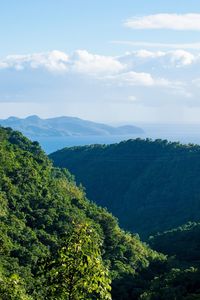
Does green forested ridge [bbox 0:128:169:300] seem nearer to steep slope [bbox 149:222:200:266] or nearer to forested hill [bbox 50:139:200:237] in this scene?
steep slope [bbox 149:222:200:266]

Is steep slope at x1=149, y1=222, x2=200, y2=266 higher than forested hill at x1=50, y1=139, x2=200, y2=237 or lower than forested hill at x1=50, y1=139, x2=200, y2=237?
lower

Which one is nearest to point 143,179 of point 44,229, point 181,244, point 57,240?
point 181,244

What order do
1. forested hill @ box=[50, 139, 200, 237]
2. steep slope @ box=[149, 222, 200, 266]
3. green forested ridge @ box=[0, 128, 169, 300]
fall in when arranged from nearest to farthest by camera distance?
green forested ridge @ box=[0, 128, 169, 300], steep slope @ box=[149, 222, 200, 266], forested hill @ box=[50, 139, 200, 237]

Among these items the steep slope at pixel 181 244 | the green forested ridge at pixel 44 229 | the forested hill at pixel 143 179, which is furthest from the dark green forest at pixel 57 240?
the forested hill at pixel 143 179

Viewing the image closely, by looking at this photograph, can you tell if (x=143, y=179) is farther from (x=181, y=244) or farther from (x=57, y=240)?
(x=57, y=240)

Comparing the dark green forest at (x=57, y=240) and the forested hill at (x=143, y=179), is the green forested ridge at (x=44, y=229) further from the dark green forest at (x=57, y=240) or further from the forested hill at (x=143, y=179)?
the forested hill at (x=143, y=179)

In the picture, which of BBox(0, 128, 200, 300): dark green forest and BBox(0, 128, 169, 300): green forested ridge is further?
BBox(0, 128, 169, 300): green forested ridge

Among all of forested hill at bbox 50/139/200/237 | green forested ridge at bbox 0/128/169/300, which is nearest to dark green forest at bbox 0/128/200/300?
green forested ridge at bbox 0/128/169/300

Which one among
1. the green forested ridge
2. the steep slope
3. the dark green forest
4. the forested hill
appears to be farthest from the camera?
the forested hill
